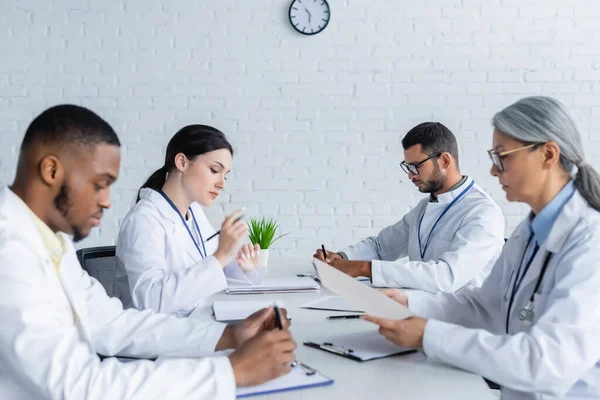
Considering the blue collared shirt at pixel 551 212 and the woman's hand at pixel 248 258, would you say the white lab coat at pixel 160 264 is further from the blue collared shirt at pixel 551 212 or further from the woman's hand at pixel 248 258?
the blue collared shirt at pixel 551 212

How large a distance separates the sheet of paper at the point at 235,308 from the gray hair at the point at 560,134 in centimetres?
96

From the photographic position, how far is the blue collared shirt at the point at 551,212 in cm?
157

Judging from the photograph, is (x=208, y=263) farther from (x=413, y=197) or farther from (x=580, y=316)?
(x=413, y=197)

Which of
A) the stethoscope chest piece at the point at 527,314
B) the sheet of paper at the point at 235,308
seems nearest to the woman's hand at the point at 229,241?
the sheet of paper at the point at 235,308

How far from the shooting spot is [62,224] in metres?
1.32

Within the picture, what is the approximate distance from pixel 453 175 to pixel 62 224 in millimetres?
2086

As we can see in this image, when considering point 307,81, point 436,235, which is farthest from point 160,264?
point 307,81

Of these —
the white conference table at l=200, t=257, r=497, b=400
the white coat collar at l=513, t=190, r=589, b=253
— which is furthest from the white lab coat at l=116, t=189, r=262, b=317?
the white coat collar at l=513, t=190, r=589, b=253

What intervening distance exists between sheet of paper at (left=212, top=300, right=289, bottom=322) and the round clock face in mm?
2592

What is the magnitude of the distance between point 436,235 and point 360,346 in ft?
4.65

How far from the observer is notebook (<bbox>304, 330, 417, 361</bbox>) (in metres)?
1.57

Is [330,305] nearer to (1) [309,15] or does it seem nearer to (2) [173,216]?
(2) [173,216]

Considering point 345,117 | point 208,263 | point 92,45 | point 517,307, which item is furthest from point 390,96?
point 517,307

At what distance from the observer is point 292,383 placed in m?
1.35
